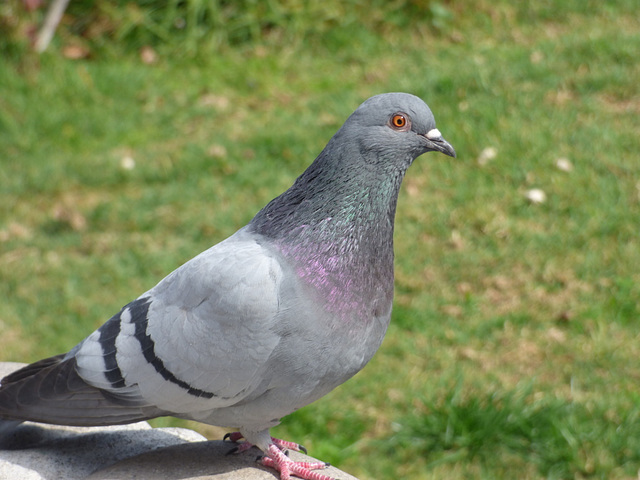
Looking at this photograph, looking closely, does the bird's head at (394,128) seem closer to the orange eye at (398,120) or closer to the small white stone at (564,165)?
the orange eye at (398,120)

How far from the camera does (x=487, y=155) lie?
208 inches

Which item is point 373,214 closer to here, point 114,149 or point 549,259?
point 549,259

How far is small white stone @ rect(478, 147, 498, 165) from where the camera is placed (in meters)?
5.29

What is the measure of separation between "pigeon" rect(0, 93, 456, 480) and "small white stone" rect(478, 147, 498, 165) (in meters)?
2.96

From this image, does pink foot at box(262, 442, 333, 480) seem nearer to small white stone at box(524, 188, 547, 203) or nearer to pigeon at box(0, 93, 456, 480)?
pigeon at box(0, 93, 456, 480)

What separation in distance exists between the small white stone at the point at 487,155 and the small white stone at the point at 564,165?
41cm

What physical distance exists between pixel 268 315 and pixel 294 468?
614mm

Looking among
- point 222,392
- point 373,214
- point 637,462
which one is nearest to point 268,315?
point 222,392

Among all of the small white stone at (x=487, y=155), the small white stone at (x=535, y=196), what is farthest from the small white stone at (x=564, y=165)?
the small white stone at (x=487, y=155)

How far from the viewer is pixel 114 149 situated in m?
5.90

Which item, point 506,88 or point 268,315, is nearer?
point 268,315

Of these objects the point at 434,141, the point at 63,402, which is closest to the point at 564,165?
the point at 434,141

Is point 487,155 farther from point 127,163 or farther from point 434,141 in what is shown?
point 434,141

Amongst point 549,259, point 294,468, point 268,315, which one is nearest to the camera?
point 268,315
